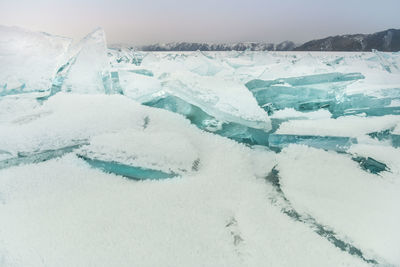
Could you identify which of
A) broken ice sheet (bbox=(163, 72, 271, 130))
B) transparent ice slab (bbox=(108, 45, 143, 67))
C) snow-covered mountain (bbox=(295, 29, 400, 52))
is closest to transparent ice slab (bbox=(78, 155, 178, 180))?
broken ice sheet (bbox=(163, 72, 271, 130))

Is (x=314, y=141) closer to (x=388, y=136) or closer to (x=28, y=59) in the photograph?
(x=388, y=136)

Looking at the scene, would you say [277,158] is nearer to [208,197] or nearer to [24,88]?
[208,197]

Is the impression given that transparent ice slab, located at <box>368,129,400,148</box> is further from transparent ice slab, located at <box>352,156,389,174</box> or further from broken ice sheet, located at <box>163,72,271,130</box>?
broken ice sheet, located at <box>163,72,271,130</box>

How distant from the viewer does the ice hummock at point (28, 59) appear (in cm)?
174

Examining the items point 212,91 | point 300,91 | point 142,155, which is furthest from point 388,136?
point 142,155

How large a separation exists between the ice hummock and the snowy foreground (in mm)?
12

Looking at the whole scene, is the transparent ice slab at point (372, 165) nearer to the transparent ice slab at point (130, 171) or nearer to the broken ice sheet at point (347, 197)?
the broken ice sheet at point (347, 197)

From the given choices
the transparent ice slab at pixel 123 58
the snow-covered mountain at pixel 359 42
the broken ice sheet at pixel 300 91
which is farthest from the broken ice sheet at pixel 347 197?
the snow-covered mountain at pixel 359 42

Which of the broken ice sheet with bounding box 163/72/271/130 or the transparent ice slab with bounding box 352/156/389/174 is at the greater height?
the broken ice sheet with bounding box 163/72/271/130

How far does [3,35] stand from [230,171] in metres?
2.04

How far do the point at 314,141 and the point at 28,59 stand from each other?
6.33 ft

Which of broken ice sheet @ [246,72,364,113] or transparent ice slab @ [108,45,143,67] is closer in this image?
broken ice sheet @ [246,72,364,113]

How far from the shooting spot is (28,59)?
189cm

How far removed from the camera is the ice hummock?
1.74 meters
